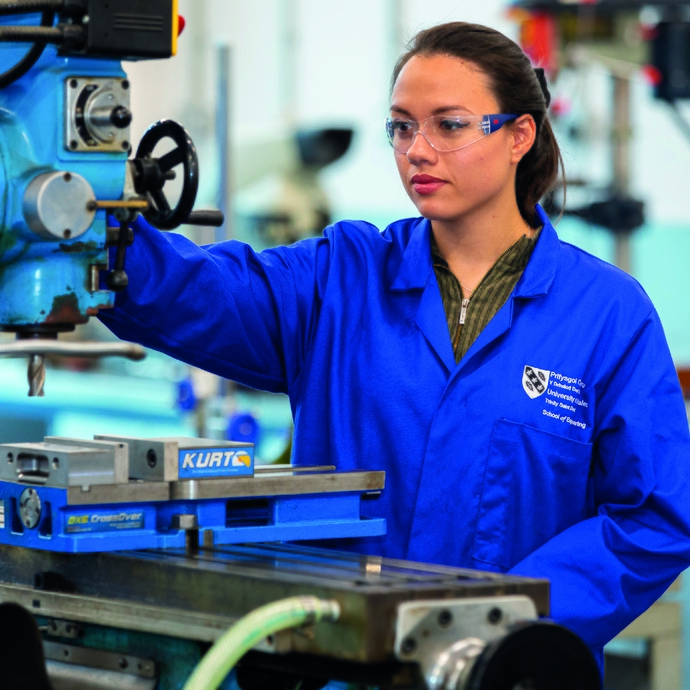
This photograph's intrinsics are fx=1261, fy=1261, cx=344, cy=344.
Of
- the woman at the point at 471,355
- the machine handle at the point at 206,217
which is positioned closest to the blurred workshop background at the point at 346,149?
the woman at the point at 471,355

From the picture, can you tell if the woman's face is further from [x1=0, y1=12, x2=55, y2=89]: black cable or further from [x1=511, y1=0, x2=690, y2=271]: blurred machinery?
[x1=511, y1=0, x2=690, y2=271]: blurred machinery

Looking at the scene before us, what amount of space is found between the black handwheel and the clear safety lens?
1.18 feet

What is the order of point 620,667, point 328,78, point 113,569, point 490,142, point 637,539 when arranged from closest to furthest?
point 113,569 < point 637,539 < point 490,142 < point 620,667 < point 328,78

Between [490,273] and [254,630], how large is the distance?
798mm

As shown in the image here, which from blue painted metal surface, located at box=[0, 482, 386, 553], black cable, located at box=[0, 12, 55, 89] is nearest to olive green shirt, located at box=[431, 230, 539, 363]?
blue painted metal surface, located at box=[0, 482, 386, 553]

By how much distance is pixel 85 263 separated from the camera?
1.34m

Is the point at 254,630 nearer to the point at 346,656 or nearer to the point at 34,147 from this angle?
the point at 346,656

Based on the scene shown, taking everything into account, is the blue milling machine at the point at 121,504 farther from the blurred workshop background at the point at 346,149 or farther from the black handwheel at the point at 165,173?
the blurred workshop background at the point at 346,149

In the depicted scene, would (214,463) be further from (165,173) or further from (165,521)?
(165,173)

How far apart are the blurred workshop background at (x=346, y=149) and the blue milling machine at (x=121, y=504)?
24.3 inches

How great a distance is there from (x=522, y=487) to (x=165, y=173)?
0.60 m

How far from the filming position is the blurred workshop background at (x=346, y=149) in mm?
3131

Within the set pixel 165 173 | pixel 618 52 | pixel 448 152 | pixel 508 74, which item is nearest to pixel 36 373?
pixel 165 173

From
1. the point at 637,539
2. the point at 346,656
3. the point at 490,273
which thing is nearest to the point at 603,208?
the point at 490,273
